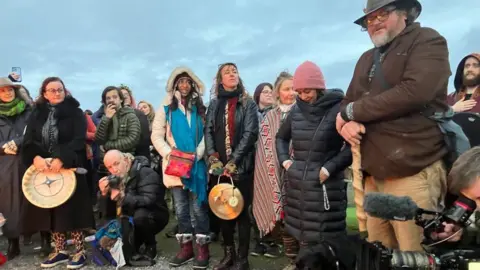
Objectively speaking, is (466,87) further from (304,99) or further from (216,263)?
(216,263)

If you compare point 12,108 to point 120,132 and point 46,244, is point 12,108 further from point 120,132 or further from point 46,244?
point 46,244

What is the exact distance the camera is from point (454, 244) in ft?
5.73

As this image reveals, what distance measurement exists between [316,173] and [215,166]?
1069 millimetres

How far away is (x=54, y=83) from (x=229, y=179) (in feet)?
6.97

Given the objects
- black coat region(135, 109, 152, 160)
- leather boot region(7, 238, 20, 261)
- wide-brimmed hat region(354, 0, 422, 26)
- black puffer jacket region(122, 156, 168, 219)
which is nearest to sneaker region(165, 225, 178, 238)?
black coat region(135, 109, 152, 160)

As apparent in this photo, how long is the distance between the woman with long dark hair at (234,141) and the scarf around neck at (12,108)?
2.35 meters

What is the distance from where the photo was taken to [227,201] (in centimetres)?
377

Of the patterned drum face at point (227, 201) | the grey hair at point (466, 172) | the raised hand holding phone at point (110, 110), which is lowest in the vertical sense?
the patterned drum face at point (227, 201)

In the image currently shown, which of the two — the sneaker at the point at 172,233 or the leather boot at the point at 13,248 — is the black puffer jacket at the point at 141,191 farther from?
the leather boot at the point at 13,248

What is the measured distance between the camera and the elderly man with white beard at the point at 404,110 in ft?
7.32

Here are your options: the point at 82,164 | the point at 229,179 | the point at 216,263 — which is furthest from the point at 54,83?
the point at 216,263

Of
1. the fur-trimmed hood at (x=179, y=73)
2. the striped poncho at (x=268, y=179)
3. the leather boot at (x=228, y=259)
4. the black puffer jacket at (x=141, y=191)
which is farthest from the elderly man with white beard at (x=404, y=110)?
the black puffer jacket at (x=141, y=191)

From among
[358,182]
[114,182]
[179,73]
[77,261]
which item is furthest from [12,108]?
[358,182]

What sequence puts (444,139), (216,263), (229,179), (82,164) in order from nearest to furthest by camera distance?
(444,139) → (229,179) → (216,263) → (82,164)
